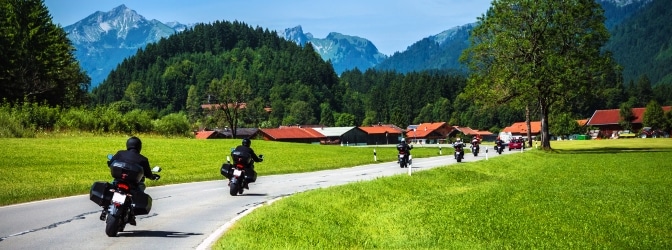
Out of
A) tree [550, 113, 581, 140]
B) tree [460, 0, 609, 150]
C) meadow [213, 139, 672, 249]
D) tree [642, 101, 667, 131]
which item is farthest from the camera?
tree [550, 113, 581, 140]

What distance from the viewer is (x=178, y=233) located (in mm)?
12945

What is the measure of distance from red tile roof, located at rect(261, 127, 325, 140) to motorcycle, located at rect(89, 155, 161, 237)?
142 m

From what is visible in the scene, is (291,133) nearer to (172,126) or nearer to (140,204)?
(172,126)

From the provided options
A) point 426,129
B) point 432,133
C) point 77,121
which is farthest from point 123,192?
point 426,129

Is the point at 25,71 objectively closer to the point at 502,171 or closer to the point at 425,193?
the point at 502,171

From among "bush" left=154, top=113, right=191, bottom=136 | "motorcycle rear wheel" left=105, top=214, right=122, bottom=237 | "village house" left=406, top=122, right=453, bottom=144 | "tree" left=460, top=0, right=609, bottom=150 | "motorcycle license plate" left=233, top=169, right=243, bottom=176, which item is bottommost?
"village house" left=406, top=122, right=453, bottom=144

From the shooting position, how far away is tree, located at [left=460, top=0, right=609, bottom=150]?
58000mm

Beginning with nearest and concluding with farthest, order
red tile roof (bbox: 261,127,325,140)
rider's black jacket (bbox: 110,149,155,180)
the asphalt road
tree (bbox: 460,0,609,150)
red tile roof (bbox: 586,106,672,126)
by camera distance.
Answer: the asphalt road
rider's black jacket (bbox: 110,149,155,180)
tree (bbox: 460,0,609,150)
red tile roof (bbox: 261,127,325,140)
red tile roof (bbox: 586,106,672,126)

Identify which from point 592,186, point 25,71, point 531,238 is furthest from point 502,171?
point 25,71

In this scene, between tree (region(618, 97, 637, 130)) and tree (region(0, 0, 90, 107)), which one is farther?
tree (region(618, 97, 637, 130))

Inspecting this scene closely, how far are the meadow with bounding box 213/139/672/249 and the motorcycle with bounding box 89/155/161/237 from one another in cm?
206

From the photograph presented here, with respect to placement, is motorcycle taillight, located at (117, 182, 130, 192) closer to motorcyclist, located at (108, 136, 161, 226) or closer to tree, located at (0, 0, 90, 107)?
motorcyclist, located at (108, 136, 161, 226)

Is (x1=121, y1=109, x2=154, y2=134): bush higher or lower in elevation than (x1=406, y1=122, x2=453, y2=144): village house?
higher

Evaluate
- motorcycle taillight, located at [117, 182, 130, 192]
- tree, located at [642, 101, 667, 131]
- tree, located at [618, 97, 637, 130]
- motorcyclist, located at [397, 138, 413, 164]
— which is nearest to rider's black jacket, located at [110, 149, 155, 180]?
motorcycle taillight, located at [117, 182, 130, 192]
